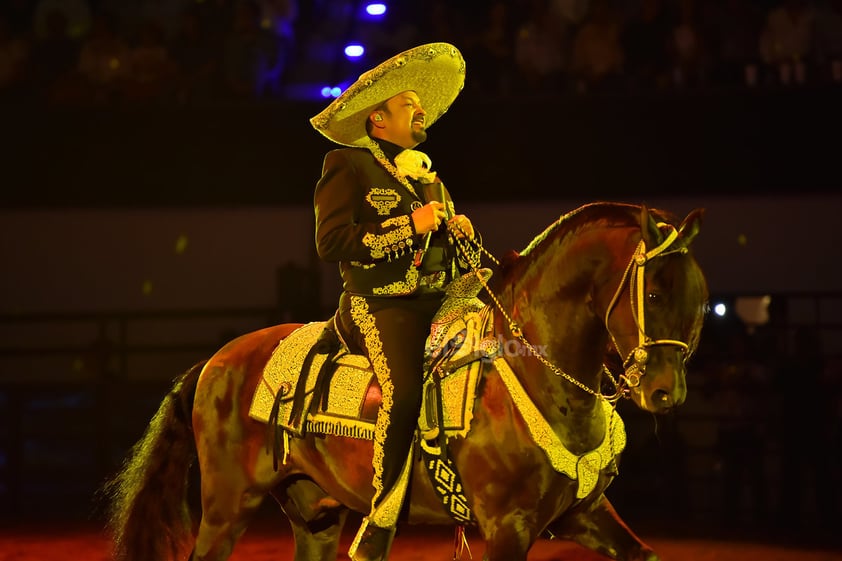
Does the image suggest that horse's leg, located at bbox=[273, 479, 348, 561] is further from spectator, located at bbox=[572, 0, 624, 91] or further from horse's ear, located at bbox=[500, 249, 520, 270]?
spectator, located at bbox=[572, 0, 624, 91]

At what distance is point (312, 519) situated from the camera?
4551 millimetres

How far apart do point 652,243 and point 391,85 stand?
3.74 feet

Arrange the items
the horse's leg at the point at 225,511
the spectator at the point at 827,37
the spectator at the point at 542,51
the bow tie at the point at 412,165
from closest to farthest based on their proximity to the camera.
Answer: the bow tie at the point at 412,165, the horse's leg at the point at 225,511, the spectator at the point at 827,37, the spectator at the point at 542,51

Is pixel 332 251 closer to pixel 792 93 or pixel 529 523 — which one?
pixel 529 523

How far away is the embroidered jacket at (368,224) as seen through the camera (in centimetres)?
383

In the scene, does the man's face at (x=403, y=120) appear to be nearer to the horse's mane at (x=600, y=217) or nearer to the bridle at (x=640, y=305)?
the horse's mane at (x=600, y=217)

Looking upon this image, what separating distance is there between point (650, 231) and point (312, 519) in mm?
1963

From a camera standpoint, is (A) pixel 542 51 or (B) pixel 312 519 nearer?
(B) pixel 312 519

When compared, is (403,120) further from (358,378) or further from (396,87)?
(358,378)

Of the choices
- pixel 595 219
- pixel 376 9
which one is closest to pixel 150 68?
pixel 376 9

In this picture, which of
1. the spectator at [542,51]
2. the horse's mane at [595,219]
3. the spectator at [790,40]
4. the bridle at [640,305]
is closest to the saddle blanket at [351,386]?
the horse's mane at [595,219]

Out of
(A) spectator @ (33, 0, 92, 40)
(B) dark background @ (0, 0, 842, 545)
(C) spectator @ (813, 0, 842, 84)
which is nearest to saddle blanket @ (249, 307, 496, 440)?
(B) dark background @ (0, 0, 842, 545)

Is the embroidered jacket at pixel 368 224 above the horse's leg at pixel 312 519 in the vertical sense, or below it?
above

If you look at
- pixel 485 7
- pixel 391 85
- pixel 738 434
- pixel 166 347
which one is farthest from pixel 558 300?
pixel 485 7
